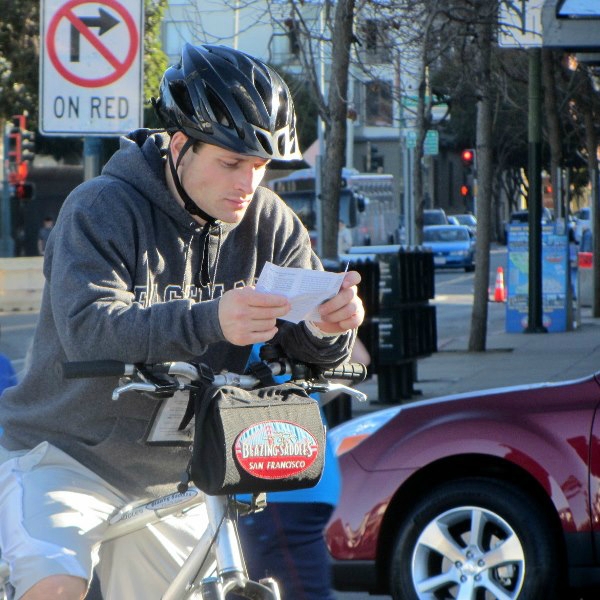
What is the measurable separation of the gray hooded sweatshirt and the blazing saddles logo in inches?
7.8

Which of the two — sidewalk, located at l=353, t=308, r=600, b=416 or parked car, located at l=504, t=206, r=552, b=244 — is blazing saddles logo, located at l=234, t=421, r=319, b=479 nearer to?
sidewalk, located at l=353, t=308, r=600, b=416

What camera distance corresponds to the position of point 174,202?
112 inches

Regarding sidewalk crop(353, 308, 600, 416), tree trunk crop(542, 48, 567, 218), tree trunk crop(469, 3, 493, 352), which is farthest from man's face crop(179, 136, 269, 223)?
tree trunk crop(542, 48, 567, 218)

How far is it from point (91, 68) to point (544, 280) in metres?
15.6

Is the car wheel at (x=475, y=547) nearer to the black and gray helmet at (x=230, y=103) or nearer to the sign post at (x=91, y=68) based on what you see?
the sign post at (x=91, y=68)

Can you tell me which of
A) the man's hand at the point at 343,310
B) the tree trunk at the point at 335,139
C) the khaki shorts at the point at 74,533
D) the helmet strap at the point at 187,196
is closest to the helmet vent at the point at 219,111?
the helmet strap at the point at 187,196

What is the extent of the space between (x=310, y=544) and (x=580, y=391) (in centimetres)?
279

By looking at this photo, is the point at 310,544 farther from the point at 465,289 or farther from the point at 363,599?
the point at 465,289

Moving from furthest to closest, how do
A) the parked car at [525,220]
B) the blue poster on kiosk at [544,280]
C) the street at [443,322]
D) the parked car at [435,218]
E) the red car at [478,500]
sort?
the parked car at [435,218], the parked car at [525,220], the blue poster on kiosk at [544,280], the street at [443,322], the red car at [478,500]

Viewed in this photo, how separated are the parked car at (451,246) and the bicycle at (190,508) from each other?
4172cm

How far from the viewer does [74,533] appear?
255cm

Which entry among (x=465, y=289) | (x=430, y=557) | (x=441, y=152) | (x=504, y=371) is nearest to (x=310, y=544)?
(x=430, y=557)

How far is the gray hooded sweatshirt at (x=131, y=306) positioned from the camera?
8.31 ft

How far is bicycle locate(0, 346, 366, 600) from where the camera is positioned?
2.44m
